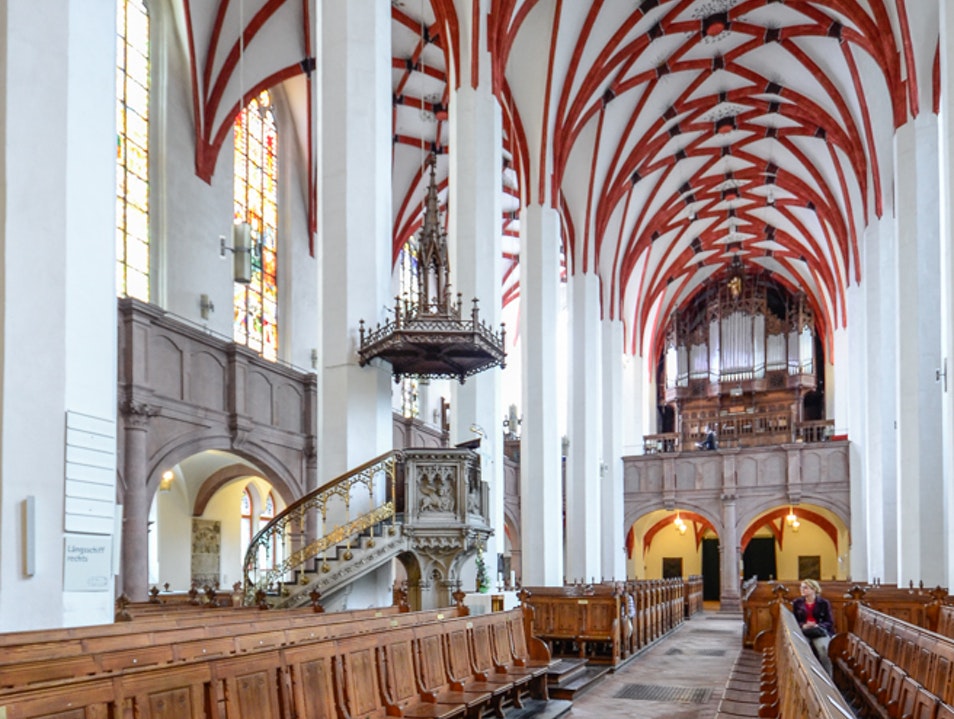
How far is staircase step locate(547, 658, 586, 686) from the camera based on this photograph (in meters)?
10.5

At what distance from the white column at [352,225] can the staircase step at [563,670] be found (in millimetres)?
3280

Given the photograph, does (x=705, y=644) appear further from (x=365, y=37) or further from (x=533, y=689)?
(x=365, y=37)

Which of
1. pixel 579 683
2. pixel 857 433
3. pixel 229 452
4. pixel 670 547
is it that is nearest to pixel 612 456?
pixel 857 433

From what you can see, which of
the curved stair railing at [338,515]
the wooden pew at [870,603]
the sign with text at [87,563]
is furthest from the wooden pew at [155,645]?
the wooden pew at [870,603]

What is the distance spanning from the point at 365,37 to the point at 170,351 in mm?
5388

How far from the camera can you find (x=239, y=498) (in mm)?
20859

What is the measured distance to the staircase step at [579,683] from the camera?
10.0 meters

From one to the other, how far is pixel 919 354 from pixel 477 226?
7.45 m

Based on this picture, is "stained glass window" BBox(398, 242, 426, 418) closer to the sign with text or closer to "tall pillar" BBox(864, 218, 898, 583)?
"tall pillar" BBox(864, 218, 898, 583)

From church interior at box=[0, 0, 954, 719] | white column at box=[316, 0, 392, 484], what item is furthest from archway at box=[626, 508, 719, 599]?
white column at box=[316, 0, 392, 484]

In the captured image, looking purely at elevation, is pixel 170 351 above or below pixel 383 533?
above

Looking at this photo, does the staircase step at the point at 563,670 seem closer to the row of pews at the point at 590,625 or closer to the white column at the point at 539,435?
the row of pews at the point at 590,625

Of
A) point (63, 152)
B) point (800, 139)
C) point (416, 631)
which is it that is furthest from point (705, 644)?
point (800, 139)

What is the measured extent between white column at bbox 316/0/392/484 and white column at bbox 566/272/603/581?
12393 millimetres
